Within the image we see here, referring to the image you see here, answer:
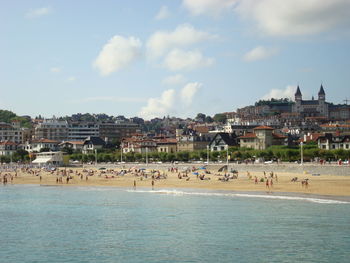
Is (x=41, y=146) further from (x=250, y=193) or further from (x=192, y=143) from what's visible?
(x=250, y=193)

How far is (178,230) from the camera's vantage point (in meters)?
35.2

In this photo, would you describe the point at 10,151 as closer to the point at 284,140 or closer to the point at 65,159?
the point at 65,159

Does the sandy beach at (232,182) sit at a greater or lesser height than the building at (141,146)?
lesser

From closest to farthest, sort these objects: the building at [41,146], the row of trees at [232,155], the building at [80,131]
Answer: the row of trees at [232,155]
the building at [41,146]
the building at [80,131]

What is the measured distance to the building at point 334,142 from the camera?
339 feet

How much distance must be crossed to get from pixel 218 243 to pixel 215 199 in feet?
65.3

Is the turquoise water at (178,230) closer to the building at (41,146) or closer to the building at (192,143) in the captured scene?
the building at (192,143)

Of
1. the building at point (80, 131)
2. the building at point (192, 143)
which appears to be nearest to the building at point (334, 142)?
the building at point (192, 143)

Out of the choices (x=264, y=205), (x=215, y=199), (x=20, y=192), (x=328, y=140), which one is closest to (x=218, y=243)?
(x=264, y=205)

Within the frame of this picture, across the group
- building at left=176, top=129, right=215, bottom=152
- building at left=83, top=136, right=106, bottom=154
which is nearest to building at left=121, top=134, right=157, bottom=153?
building at left=176, top=129, right=215, bottom=152

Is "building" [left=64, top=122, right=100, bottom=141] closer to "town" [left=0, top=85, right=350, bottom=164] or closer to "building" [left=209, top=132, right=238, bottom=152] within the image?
"town" [left=0, top=85, right=350, bottom=164]

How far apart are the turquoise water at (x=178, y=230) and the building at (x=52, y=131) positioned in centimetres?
13629

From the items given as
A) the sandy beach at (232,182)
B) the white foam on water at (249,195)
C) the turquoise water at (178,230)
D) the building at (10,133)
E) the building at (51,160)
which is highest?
the building at (10,133)

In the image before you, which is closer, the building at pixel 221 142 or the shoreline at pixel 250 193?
the shoreline at pixel 250 193
